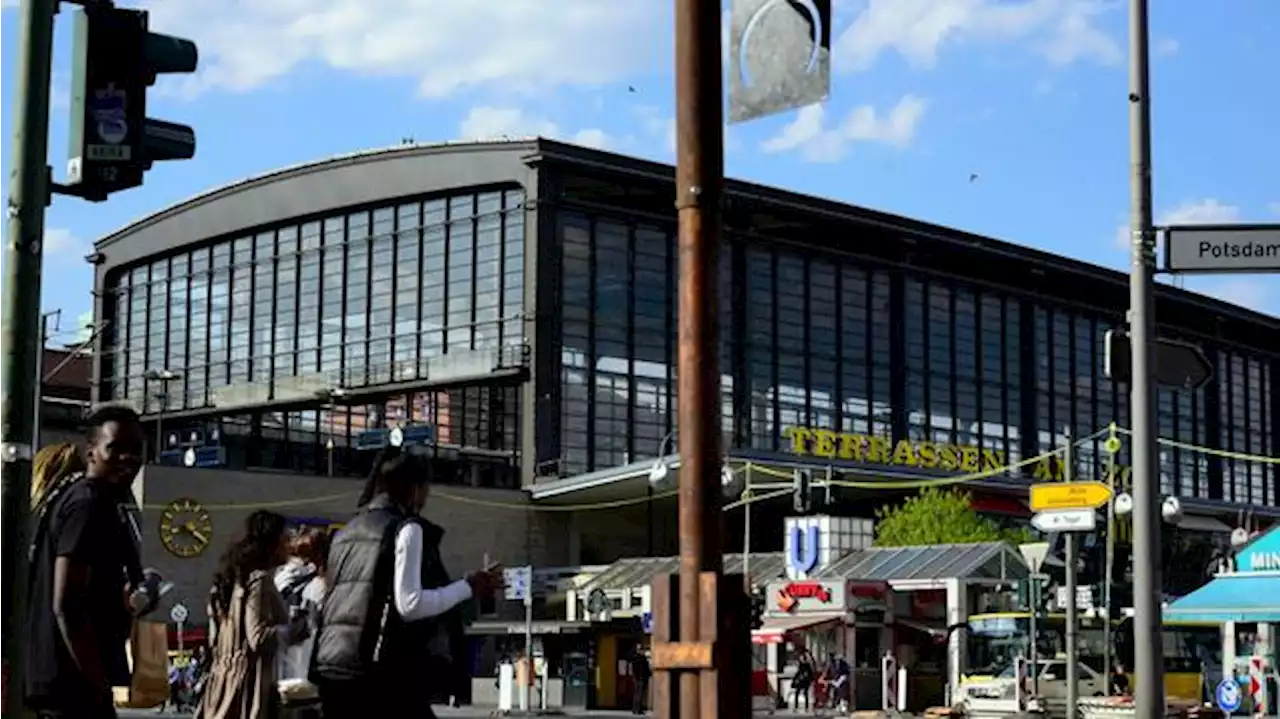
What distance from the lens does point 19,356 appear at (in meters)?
8.45

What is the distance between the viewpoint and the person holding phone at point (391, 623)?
25.3 feet

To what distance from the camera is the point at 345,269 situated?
7869 cm

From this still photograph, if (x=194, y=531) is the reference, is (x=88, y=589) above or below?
below

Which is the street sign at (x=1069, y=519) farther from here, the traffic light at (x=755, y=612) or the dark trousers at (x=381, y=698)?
the dark trousers at (x=381, y=698)

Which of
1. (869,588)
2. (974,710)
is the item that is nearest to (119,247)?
(869,588)

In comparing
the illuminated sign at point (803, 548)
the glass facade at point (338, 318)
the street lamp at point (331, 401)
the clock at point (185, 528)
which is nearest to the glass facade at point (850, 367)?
the glass facade at point (338, 318)

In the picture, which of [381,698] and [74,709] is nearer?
[74,709]

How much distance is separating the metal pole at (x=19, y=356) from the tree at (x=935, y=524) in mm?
62522

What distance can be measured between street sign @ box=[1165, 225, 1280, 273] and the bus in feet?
119

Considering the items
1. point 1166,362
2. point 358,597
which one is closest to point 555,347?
point 1166,362

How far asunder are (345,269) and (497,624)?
22139mm

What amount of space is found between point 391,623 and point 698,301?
2.23m

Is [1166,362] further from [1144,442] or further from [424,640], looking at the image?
[424,640]

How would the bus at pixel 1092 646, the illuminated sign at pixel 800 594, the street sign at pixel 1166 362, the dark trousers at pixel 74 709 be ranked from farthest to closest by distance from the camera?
the illuminated sign at pixel 800 594
the bus at pixel 1092 646
the street sign at pixel 1166 362
the dark trousers at pixel 74 709
